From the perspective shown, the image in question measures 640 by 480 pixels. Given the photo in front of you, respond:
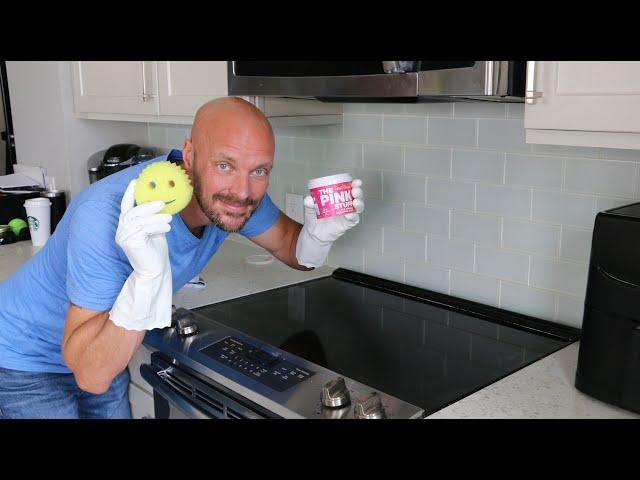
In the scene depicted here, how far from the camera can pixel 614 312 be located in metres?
1.09

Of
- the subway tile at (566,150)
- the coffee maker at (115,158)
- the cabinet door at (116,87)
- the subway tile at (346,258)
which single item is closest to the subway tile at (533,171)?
the subway tile at (566,150)

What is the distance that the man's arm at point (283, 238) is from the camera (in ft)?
5.80

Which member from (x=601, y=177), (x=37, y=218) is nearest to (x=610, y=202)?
(x=601, y=177)

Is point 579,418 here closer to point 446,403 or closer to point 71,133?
point 446,403

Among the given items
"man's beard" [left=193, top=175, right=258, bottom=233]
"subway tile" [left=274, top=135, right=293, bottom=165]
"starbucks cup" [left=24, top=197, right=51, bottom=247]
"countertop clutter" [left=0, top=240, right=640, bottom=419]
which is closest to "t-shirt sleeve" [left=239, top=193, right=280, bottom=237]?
"countertop clutter" [left=0, top=240, right=640, bottom=419]

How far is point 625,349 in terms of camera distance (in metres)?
1.09

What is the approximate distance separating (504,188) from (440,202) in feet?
0.65

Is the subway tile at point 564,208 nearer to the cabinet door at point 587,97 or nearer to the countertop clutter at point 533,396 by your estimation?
the countertop clutter at point 533,396

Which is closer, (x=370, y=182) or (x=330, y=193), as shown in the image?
(x=330, y=193)

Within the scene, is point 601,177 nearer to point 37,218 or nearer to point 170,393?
point 170,393

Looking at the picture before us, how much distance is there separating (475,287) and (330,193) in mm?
522

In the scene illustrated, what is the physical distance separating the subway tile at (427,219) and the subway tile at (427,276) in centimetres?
10

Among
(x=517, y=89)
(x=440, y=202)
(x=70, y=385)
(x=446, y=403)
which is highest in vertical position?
(x=517, y=89)
